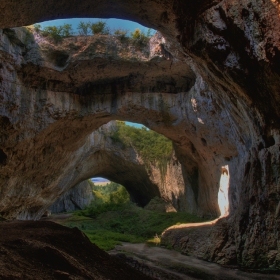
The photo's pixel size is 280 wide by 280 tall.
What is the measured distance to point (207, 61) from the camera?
18.6 feet

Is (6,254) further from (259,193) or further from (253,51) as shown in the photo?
(259,193)

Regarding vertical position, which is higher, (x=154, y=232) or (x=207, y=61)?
(x=207, y=61)

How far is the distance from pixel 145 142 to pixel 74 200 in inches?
614

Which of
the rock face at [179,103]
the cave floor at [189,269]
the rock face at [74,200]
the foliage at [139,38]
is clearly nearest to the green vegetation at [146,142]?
the rock face at [179,103]

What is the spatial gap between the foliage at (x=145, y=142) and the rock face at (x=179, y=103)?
3.51 meters

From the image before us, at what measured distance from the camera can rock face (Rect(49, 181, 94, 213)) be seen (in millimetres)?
30094

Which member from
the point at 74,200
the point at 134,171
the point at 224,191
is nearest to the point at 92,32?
the point at 224,191

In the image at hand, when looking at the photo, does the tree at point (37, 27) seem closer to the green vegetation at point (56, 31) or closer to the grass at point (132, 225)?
the green vegetation at point (56, 31)

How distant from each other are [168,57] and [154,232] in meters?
8.69

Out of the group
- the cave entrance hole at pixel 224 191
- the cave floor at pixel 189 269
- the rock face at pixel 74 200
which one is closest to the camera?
the cave floor at pixel 189 269

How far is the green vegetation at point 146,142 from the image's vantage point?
20.0 m

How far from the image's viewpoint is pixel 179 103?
1275 centimetres

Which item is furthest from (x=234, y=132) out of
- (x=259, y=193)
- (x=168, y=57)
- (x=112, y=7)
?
(x=112, y=7)

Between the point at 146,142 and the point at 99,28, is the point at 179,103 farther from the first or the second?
the point at 146,142
